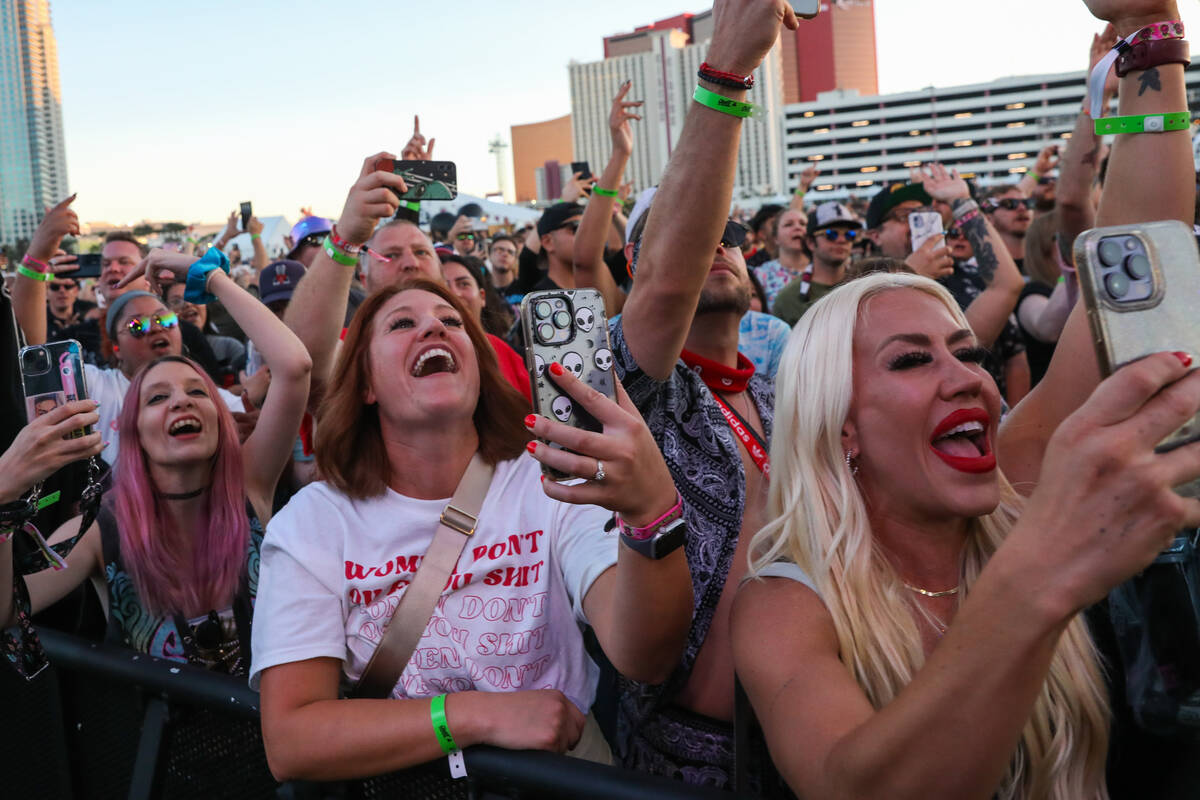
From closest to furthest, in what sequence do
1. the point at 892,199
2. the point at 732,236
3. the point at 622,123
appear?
the point at 732,236
the point at 622,123
the point at 892,199

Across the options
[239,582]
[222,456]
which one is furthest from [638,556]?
[222,456]

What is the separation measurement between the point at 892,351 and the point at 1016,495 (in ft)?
1.46

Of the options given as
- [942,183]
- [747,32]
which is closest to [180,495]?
[747,32]

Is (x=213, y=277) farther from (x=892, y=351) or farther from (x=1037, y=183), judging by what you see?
(x=1037, y=183)

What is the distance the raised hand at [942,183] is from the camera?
472 cm

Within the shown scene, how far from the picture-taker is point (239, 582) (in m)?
2.92

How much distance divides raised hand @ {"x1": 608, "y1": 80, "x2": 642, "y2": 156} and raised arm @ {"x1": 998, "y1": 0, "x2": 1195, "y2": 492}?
3.09 metres

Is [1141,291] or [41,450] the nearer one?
[1141,291]

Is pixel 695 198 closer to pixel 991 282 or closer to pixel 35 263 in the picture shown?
pixel 991 282

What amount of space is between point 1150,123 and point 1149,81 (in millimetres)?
83

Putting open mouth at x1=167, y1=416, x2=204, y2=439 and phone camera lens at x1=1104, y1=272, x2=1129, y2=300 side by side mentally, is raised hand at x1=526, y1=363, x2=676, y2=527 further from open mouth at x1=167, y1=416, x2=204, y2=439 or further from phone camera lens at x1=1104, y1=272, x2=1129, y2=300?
open mouth at x1=167, y1=416, x2=204, y2=439

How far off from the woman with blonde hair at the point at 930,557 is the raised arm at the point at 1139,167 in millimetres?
245

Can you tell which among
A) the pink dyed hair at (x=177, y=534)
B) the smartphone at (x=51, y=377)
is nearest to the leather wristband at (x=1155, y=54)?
the smartphone at (x=51, y=377)

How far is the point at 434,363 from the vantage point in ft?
8.11
